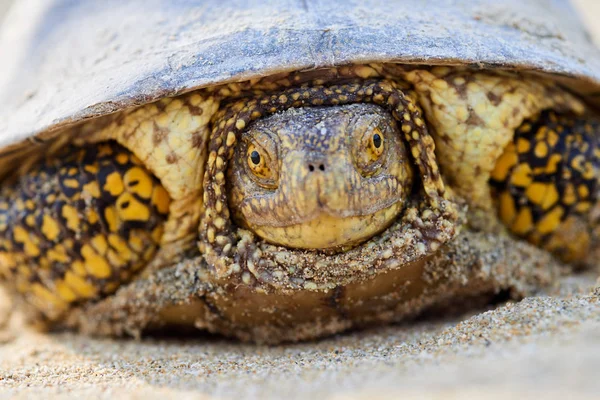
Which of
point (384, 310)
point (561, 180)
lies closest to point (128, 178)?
point (384, 310)

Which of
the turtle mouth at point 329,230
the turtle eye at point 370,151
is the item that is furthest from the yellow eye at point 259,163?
the turtle eye at point 370,151

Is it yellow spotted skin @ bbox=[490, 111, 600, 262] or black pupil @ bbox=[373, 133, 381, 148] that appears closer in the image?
black pupil @ bbox=[373, 133, 381, 148]

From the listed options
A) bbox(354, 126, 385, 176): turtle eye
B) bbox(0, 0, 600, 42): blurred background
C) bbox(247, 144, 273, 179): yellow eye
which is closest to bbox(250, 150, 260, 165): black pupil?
bbox(247, 144, 273, 179): yellow eye

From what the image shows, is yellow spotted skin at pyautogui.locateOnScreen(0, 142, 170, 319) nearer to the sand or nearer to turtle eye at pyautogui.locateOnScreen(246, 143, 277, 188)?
the sand

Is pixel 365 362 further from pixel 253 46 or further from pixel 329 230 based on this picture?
Result: pixel 253 46

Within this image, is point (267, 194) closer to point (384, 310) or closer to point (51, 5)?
point (384, 310)

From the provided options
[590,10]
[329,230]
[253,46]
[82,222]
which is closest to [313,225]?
[329,230]
